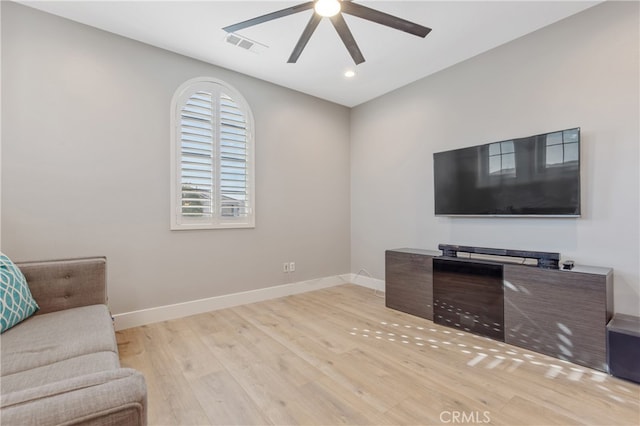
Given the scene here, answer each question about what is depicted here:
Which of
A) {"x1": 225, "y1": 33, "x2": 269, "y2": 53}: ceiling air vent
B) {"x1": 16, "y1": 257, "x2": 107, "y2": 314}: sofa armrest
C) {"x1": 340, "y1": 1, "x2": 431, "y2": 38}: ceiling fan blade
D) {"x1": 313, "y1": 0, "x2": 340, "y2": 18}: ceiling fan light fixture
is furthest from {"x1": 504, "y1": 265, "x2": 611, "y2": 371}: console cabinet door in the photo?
{"x1": 16, "y1": 257, "x2": 107, "y2": 314}: sofa armrest

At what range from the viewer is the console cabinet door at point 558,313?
2070 mm

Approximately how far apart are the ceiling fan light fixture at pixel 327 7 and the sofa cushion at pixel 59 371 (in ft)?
7.85

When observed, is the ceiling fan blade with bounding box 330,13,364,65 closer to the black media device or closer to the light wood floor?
the black media device

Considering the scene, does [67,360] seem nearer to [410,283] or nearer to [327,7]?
[327,7]

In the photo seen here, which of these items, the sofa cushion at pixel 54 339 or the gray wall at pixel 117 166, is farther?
the gray wall at pixel 117 166

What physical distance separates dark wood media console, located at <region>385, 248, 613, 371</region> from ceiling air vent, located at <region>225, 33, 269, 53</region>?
301cm

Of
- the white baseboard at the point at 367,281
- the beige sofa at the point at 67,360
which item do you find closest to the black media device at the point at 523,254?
the white baseboard at the point at 367,281

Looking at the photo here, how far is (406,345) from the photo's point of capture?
8.13 feet

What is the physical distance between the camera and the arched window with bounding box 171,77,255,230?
3141mm

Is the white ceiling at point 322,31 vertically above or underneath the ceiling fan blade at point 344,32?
above

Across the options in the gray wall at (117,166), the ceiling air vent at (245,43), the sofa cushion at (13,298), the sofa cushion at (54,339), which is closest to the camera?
the sofa cushion at (54,339)

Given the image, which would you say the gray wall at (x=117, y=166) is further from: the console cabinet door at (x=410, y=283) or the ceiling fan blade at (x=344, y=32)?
the ceiling fan blade at (x=344, y=32)

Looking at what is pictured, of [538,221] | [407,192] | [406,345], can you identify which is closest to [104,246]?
[406,345]

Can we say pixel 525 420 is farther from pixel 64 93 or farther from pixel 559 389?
pixel 64 93
